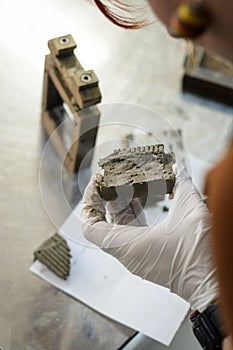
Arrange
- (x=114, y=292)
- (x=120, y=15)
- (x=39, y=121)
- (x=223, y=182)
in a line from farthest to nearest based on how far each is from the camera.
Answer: (x=39, y=121), (x=114, y=292), (x=120, y=15), (x=223, y=182)

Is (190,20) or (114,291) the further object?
(114,291)

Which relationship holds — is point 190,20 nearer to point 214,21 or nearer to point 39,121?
point 214,21

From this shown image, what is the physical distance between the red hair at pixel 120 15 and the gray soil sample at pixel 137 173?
0.19 m

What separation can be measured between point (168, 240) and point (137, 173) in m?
0.11

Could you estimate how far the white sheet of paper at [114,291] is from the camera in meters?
1.05

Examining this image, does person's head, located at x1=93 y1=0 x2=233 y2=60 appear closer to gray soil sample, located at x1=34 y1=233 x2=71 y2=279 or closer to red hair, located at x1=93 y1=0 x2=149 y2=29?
red hair, located at x1=93 y1=0 x2=149 y2=29

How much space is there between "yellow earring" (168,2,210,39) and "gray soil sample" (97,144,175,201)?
432 millimetres

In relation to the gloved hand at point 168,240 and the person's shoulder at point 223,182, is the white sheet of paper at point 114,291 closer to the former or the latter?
the gloved hand at point 168,240

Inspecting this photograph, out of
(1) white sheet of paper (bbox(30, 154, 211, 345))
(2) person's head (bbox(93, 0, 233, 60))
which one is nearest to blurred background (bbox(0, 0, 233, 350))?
(1) white sheet of paper (bbox(30, 154, 211, 345))

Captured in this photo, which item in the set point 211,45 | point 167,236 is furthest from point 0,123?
point 211,45

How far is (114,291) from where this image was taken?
1.08 m

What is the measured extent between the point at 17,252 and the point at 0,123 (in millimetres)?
275

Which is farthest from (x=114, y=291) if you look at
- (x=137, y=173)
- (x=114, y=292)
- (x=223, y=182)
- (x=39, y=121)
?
(x=223, y=182)

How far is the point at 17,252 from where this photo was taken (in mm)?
1095
